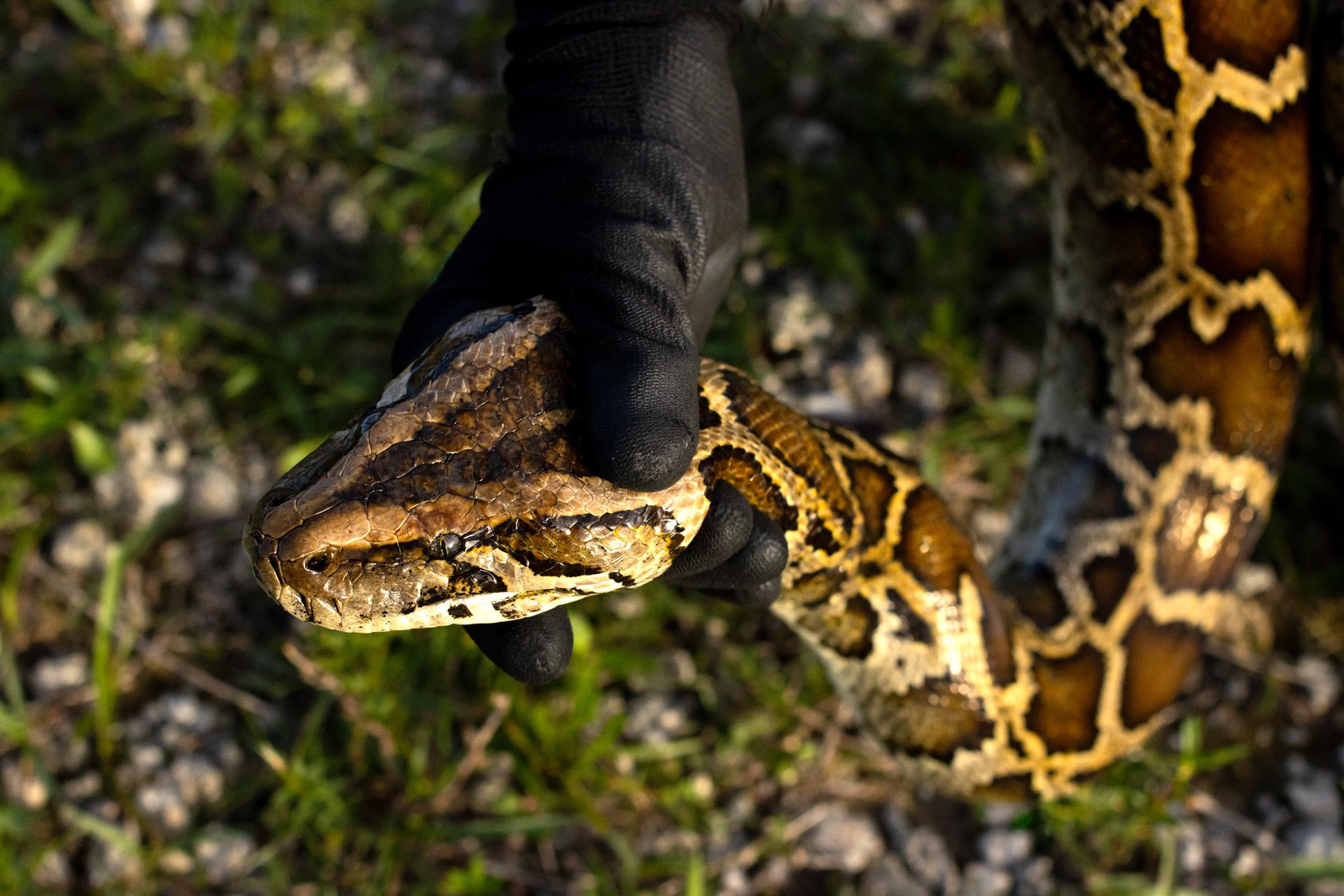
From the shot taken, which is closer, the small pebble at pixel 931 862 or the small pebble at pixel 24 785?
the small pebble at pixel 24 785

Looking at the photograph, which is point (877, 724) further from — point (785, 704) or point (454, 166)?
point (454, 166)

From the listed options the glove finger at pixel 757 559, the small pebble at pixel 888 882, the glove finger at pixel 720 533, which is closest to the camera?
the glove finger at pixel 720 533

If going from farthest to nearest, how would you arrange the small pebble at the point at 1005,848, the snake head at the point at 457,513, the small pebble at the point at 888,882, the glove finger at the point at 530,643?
1. the small pebble at the point at 1005,848
2. the small pebble at the point at 888,882
3. the glove finger at the point at 530,643
4. the snake head at the point at 457,513

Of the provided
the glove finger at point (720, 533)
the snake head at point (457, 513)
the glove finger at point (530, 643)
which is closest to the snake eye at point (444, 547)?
the snake head at point (457, 513)

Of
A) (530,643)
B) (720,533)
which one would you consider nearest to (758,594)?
(720,533)

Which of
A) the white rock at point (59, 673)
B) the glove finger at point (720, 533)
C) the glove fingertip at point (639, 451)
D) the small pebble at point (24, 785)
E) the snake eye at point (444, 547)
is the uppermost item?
the glove fingertip at point (639, 451)

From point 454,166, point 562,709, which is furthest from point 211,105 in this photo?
point 562,709

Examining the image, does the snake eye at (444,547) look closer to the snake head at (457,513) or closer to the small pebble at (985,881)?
the snake head at (457,513)
